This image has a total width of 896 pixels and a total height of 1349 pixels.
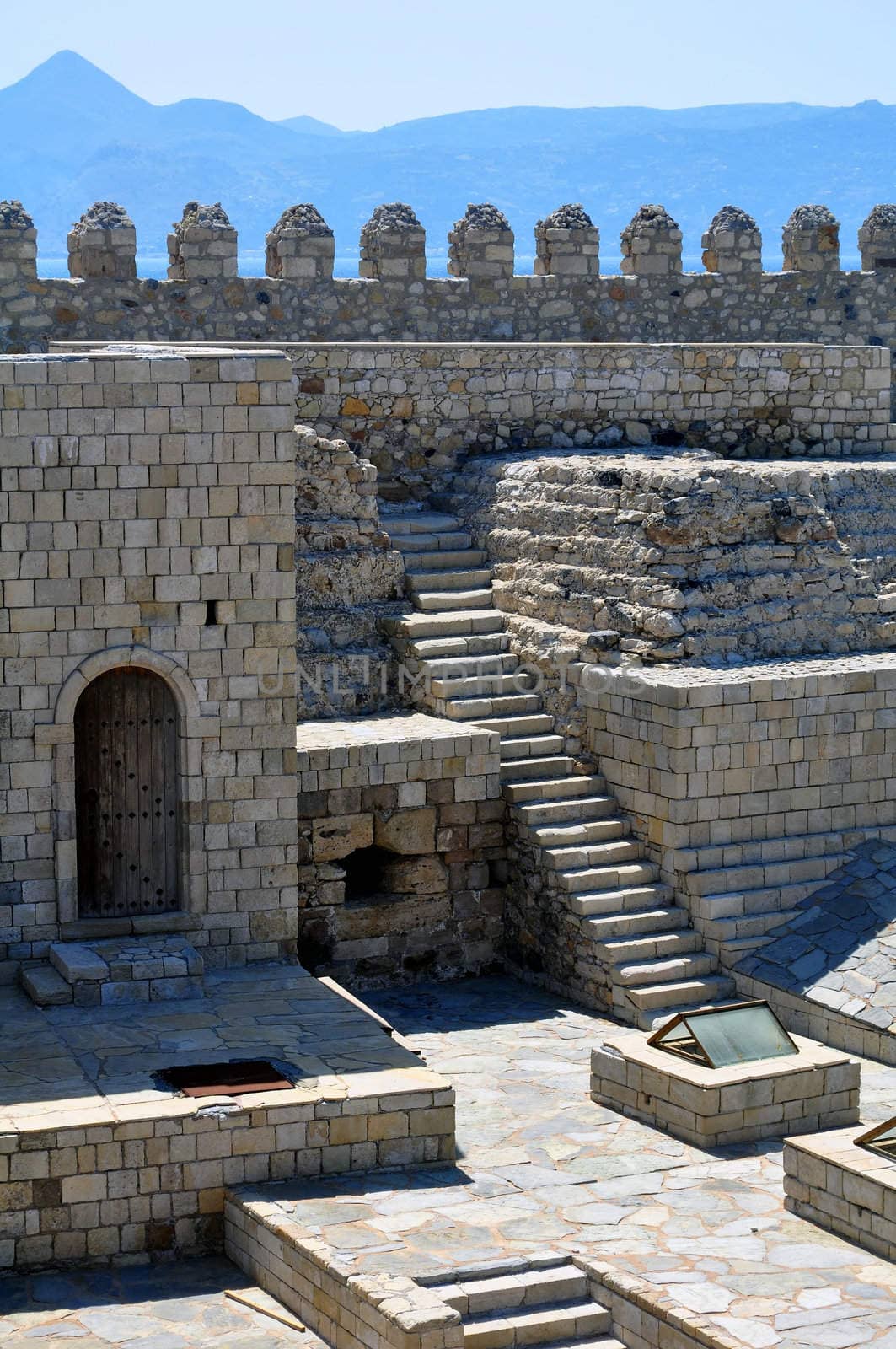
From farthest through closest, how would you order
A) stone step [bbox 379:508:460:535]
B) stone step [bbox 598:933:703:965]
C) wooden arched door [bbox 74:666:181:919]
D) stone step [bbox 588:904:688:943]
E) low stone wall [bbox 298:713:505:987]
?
stone step [bbox 379:508:460:535]
low stone wall [bbox 298:713:505:987]
stone step [bbox 588:904:688:943]
stone step [bbox 598:933:703:965]
wooden arched door [bbox 74:666:181:919]

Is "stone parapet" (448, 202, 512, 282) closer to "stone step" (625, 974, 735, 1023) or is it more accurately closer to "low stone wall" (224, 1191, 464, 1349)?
"stone step" (625, 974, 735, 1023)

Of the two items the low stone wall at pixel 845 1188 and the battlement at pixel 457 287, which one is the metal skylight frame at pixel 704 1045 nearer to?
the low stone wall at pixel 845 1188

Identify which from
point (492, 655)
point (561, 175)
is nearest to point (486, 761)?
point (492, 655)

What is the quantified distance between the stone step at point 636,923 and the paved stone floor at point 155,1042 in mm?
2165

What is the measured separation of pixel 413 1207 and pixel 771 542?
7050 mm

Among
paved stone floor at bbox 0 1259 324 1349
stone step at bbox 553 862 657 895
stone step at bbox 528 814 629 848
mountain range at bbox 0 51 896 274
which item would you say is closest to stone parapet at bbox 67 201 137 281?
stone step at bbox 528 814 629 848

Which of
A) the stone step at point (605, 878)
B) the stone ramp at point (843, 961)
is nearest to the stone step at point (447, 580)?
the stone step at point (605, 878)

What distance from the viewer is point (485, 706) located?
15.4 meters

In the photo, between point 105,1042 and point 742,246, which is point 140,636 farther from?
point 742,246

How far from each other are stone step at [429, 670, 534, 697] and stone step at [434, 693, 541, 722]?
37 millimetres

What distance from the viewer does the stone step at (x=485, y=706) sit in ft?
50.4

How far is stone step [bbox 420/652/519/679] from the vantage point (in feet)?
51.1

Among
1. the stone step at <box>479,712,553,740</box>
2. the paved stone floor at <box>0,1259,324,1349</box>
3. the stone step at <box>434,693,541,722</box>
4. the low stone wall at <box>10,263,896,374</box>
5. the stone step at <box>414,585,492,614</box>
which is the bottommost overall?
the paved stone floor at <box>0,1259,324,1349</box>

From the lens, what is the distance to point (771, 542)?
51.5ft
